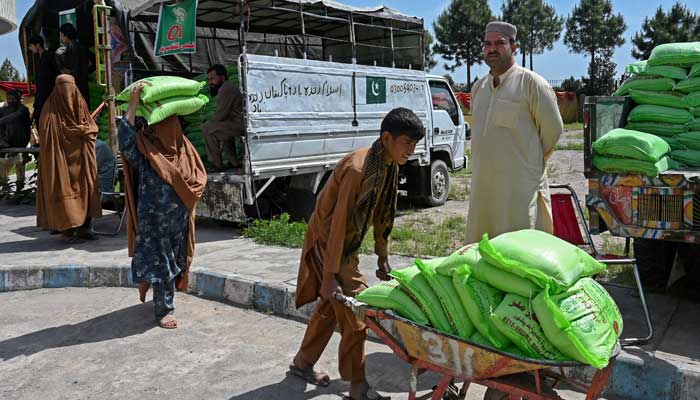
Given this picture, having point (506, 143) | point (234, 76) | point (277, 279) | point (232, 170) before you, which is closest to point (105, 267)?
point (277, 279)

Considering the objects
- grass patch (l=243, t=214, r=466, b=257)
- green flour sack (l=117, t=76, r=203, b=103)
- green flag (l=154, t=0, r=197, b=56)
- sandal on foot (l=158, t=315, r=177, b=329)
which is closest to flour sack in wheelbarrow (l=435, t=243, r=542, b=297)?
green flour sack (l=117, t=76, r=203, b=103)

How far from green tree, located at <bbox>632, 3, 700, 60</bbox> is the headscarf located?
42.7 metres

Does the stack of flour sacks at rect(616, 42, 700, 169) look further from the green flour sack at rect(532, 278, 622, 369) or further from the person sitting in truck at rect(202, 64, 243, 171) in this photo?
the person sitting in truck at rect(202, 64, 243, 171)

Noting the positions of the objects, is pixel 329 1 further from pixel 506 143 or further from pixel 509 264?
pixel 509 264

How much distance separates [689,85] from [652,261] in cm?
133

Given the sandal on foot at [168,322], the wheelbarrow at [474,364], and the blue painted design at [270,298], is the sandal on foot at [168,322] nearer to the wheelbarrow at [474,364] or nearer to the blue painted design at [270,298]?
the blue painted design at [270,298]

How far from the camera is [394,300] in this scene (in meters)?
2.47

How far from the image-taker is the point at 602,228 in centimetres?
406

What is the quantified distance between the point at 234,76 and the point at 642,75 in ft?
15.8

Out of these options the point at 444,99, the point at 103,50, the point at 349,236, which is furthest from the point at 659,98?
the point at 103,50

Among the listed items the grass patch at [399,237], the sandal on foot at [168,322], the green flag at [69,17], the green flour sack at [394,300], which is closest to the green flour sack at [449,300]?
the green flour sack at [394,300]

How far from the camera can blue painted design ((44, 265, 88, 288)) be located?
5.77m

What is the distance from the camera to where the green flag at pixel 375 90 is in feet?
27.4

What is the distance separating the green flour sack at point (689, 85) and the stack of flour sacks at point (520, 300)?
101 inches
